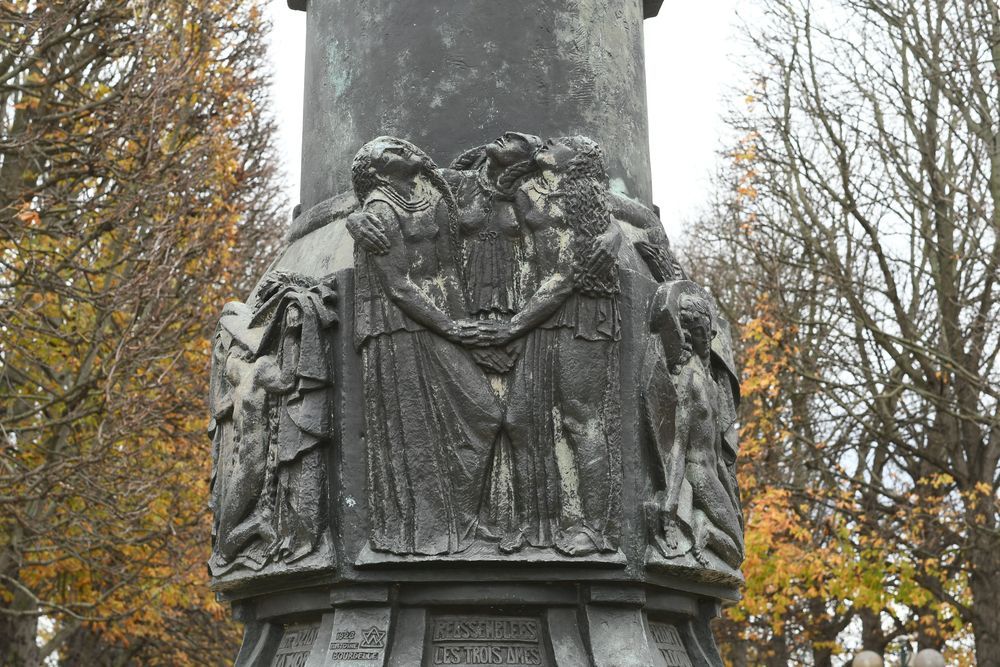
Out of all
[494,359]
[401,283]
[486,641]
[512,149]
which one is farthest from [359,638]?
[512,149]

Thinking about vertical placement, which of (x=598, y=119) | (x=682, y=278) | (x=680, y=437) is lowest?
(x=680, y=437)

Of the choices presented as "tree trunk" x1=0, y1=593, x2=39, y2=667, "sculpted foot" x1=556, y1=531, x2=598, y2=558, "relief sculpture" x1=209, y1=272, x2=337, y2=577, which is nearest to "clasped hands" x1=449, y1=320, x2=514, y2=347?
"relief sculpture" x1=209, y1=272, x2=337, y2=577

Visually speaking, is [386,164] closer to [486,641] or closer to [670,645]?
[486,641]

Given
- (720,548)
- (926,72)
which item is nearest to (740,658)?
(926,72)

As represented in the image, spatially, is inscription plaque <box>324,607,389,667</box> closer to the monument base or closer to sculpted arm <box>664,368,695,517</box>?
the monument base

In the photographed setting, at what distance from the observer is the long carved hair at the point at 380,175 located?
15.8ft

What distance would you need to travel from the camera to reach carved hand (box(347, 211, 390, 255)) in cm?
471

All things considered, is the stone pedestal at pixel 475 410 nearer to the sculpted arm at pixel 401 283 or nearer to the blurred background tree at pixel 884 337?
the sculpted arm at pixel 401 283

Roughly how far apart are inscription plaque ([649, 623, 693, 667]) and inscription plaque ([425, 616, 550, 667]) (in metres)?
0.51

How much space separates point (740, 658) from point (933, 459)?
9008mm

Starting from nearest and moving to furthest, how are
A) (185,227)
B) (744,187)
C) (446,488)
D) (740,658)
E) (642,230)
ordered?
1. (446,488)
2. (642,230)
3. (185,227)
4. (744,187)
5. (740,658)

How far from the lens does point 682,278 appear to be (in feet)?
17.1

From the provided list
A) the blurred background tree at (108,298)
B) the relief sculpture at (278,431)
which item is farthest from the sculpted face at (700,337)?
the blurred background tree at (108,298)

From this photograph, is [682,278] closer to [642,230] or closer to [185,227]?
[642,230]
